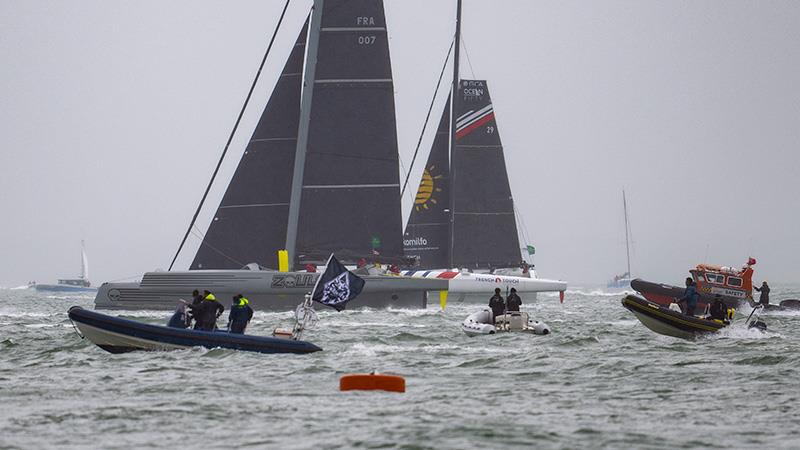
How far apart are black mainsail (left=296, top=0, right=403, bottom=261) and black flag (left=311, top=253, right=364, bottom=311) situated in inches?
834

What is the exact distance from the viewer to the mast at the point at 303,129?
168 feet

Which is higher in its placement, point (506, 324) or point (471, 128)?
point (471, 128)

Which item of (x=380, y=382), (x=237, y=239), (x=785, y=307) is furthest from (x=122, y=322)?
(x=785, y=307)

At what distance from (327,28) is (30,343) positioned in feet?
71.8

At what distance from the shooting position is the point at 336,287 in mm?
30141

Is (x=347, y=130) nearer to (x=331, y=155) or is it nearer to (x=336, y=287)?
(x=331, y=155)

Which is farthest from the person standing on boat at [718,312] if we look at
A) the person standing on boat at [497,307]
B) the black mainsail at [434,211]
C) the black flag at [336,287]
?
the black mainsail at [434,211]

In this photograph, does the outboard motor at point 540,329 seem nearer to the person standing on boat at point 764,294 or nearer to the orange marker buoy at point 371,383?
the orange marker buoy at point 371,383

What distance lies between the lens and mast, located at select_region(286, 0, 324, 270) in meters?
51.1

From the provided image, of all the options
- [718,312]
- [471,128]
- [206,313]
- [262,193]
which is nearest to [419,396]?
[206,313]

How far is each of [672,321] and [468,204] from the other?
37928 mm

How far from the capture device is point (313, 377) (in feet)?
81.7

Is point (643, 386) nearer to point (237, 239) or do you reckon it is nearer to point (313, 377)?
point (313, 377)

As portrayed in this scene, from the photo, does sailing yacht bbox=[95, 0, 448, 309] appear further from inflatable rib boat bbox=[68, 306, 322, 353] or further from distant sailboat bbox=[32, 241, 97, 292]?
distant sailboat bbox=[32, 241, 97, 292]
